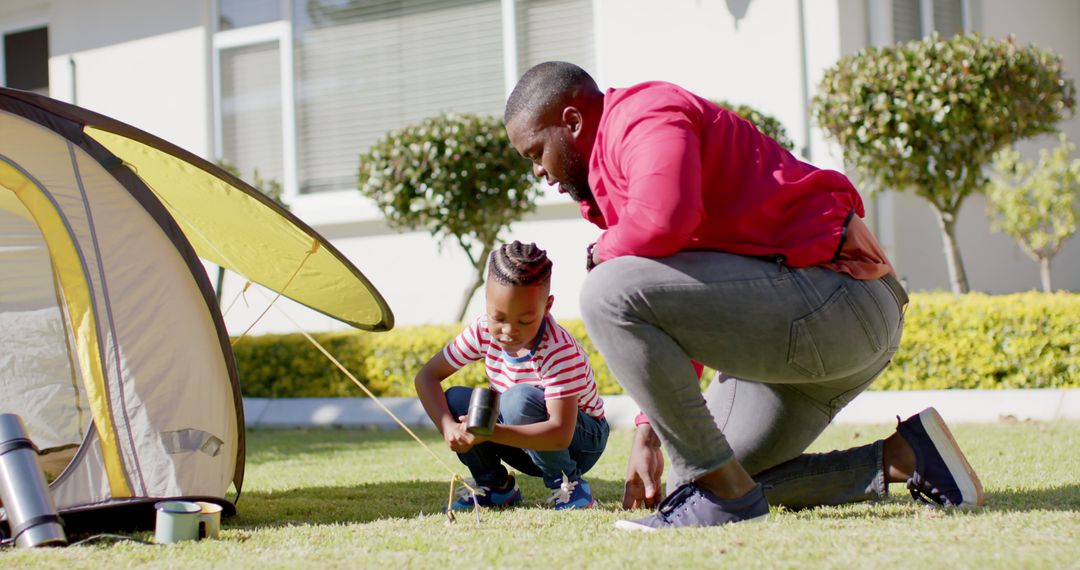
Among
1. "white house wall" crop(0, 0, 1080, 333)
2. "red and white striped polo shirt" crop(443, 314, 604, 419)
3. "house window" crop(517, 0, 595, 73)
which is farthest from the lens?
"house window" crop(517, 0, 595, 73)

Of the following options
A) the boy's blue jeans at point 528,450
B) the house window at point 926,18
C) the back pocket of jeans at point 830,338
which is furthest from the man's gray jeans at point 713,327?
the house window at point 926,18

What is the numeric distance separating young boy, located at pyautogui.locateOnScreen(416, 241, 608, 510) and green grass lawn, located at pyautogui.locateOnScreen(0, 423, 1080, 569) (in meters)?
0.14

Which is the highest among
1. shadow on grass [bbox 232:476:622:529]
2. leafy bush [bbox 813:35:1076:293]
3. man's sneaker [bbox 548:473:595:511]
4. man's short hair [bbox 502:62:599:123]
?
leafy bush [bbox 813:35:1076:293]

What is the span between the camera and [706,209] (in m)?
2.70

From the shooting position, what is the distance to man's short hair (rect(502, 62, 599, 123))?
2.79m

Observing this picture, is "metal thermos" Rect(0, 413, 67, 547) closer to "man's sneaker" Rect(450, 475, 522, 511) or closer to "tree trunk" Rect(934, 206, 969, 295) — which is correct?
"man's sneaker" Rect(450, 475, 522, 511)

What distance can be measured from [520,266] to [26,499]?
143 centimetres

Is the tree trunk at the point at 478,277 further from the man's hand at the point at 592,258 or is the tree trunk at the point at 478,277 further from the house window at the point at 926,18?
the man's hand at the point at 592,258

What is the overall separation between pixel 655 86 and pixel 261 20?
8369mm

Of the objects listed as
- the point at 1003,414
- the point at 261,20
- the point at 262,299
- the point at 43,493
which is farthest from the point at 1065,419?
the point at 261,20

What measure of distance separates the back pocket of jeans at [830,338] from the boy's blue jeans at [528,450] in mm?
941

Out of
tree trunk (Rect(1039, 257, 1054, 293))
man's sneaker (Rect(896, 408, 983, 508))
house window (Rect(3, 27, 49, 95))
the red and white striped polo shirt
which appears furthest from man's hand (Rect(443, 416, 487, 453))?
house window (Rect(3, 27, 49, 95))

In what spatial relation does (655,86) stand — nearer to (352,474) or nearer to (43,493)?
(43,493)

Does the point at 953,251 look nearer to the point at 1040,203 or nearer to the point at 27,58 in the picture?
the point at 1040,203
